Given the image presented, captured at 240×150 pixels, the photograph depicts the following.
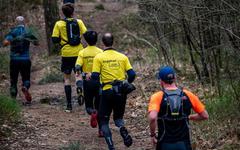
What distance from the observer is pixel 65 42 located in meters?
11.5

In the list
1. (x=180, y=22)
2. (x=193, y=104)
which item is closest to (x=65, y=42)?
(x=180, y=22)

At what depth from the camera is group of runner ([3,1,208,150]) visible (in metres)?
6.30

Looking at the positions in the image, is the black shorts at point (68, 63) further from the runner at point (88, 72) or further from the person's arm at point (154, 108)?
the person's arm at point (154, 108)

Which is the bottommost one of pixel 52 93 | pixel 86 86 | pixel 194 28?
pixel 52 93

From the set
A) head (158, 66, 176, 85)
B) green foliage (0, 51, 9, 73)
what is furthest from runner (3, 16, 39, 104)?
head (158, 66, 176, 85)

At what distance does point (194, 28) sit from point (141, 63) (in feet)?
16.7

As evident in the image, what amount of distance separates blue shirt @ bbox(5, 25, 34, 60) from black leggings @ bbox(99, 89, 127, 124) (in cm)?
395

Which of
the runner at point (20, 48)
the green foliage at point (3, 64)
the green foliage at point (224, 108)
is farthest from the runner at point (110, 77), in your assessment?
the green foliage at point (3, 64)

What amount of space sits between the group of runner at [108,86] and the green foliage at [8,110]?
135cm

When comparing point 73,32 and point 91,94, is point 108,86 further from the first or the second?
point 73,32

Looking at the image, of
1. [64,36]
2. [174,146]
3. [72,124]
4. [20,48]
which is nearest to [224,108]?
[72,124]

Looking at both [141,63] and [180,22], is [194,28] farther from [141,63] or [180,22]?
[141,63]

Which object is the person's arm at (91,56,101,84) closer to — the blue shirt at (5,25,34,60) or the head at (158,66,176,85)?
the head at (158,66,176,85)

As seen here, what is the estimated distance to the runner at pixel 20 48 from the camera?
1186 cm
